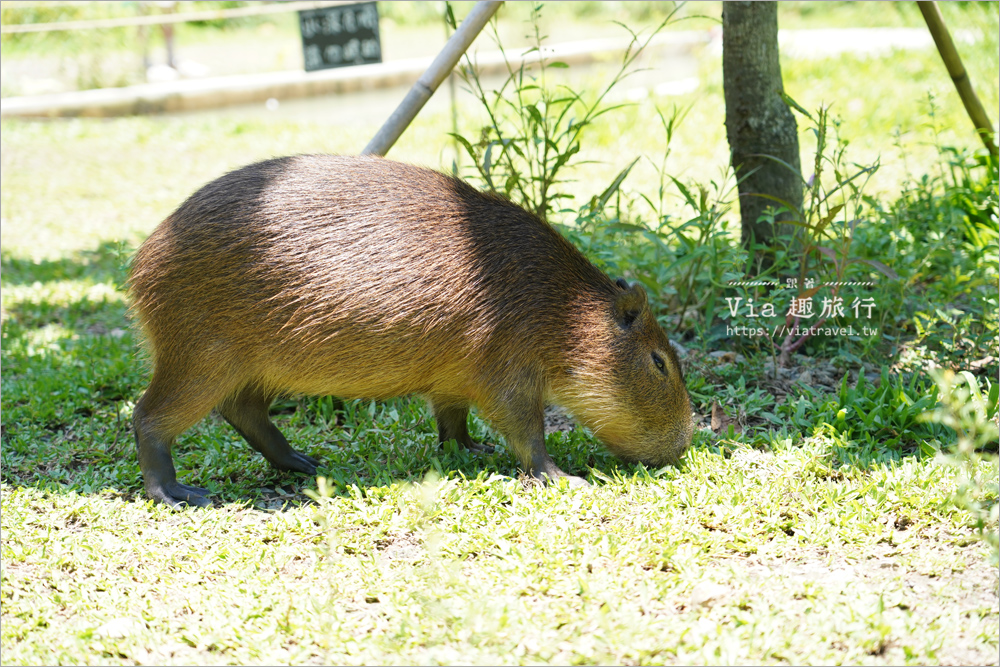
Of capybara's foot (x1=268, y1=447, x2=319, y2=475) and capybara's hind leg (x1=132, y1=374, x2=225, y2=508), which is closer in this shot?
capybara's hind leg (x1=132, y1=374, x2=225, y2=508)

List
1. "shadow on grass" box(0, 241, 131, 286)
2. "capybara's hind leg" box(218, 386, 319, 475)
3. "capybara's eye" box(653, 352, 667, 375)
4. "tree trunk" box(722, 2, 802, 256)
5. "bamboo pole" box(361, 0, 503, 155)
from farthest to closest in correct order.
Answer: "shadow on grass" box(0, 241, 131, 286) → "tree trunk" box(722, 2, 802, 256) → "bamboo pole" box(361, 0, 503, 155) → "capybara's hind leg" box(218, 386, 319, 475) → "capybara's eye" box(653, 352, 667, 375)

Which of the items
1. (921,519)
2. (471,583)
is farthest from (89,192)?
(921,519)

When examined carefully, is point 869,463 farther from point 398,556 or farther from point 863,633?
point 398,556

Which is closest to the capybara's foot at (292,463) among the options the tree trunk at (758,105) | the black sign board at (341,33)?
the tree trunk at (758,105)

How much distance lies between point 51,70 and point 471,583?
38.9 feet

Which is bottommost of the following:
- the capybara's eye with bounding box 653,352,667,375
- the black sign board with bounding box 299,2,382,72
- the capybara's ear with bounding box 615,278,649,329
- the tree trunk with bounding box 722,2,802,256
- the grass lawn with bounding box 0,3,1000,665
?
the grass lawn with bounding box 0,3,1000,665

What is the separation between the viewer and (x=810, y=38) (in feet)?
35.6

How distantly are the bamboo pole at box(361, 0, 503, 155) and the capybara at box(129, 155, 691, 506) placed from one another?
64cm

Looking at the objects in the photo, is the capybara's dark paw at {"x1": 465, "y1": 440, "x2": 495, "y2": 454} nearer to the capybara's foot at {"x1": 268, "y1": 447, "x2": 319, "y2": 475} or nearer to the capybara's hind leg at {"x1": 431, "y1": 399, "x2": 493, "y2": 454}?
the capybara's hind leg at {"x1": 431, "y1": 399, "x2": 493, "y2": 454}

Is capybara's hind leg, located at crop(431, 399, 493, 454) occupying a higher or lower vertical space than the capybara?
lower

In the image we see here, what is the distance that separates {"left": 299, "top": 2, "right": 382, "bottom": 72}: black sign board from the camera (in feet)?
20.2

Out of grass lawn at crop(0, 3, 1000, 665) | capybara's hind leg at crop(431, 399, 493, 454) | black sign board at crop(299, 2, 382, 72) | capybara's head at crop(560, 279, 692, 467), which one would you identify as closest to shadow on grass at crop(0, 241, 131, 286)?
grass lawn at crop(0, 3, 1000, 665)

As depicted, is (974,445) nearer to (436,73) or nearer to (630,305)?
(630,305)

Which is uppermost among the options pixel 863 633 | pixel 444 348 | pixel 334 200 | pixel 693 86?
pixel 693 86
